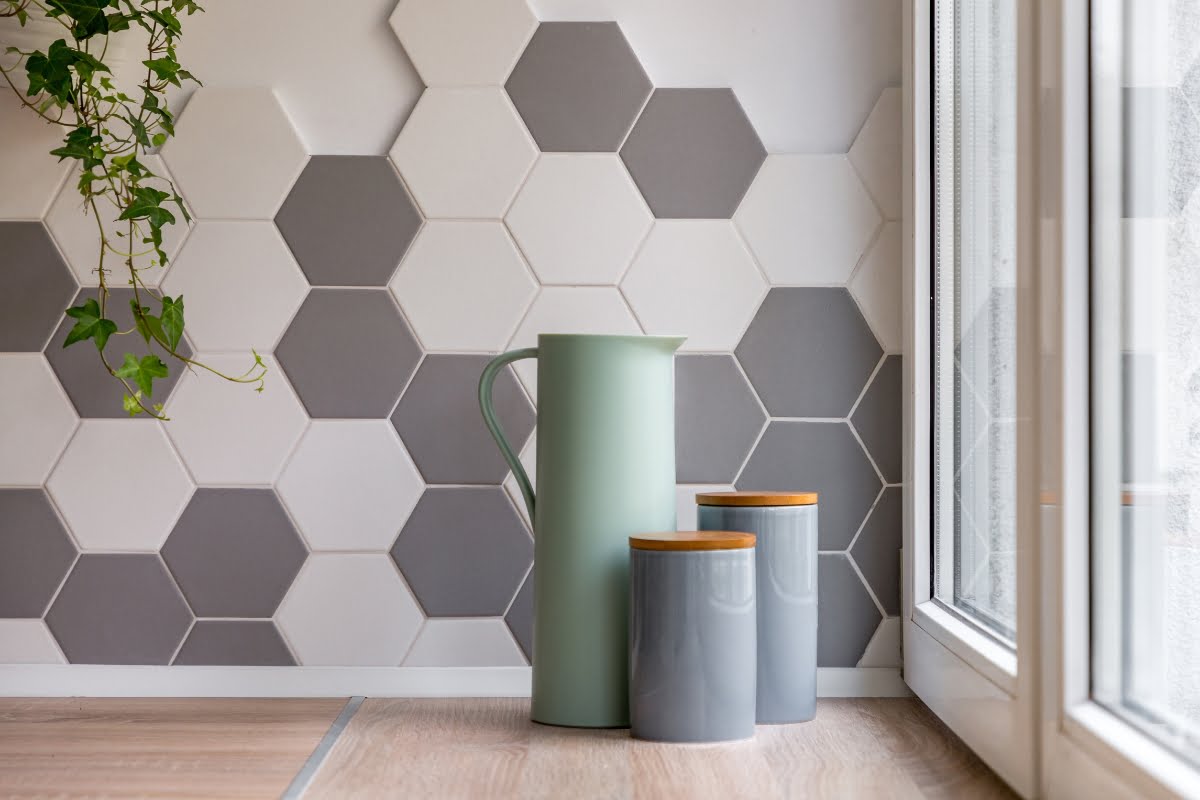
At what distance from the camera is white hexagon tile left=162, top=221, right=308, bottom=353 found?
1.12 m

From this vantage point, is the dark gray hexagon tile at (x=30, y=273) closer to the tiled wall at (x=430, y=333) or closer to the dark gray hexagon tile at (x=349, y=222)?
the tiled wall at (x=430, y=333)

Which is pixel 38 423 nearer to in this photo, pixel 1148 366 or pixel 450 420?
pixel 450 420

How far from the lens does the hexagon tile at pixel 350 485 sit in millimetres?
1121

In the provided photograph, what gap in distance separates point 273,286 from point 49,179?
252 millimetres

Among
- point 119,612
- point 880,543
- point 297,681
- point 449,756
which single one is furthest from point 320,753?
point 880,543

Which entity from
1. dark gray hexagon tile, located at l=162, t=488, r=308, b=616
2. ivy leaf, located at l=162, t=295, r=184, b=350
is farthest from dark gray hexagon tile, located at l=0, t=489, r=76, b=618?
ivy leaf, located at l=162, t=295, r=184, b=350

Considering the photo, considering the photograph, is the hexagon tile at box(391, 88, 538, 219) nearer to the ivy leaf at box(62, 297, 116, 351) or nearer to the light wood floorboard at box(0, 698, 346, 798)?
the ivy leaf at box(62, 297, 116, 351)

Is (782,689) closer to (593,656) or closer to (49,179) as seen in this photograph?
(593,656)

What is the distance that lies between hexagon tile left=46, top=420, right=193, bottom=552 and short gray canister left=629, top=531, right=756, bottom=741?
1.69 ft

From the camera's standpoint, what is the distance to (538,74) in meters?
1.13

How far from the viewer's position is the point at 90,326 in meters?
1.06

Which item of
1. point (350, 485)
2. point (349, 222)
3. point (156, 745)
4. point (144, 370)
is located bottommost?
point (156, 745)

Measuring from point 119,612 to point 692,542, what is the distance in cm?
62

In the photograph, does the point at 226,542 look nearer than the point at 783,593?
No
